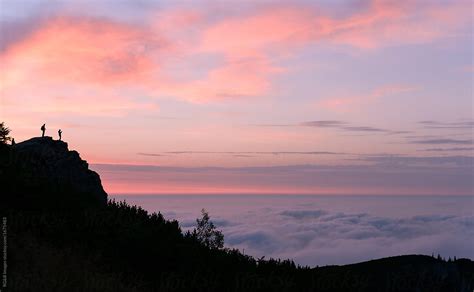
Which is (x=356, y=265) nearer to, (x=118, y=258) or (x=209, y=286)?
(x=209, y=286)

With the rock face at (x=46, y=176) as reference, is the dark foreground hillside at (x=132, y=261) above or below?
below

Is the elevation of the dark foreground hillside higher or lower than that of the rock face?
lower

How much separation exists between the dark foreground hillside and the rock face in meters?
0.08

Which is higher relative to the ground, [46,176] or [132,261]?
[46,176]

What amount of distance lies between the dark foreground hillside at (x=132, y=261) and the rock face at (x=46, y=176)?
0.08m

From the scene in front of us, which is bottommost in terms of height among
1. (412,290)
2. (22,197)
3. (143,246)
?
(412,290)

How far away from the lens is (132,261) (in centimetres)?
1759

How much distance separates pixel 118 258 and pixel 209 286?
3212 mm

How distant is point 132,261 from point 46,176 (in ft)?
31.1

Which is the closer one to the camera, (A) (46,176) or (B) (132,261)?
(B) (132,261)

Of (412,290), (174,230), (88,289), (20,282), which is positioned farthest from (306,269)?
(20,282)

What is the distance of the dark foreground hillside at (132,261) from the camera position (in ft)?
50.6

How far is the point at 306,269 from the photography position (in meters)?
19.8

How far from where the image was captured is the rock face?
814 inches
